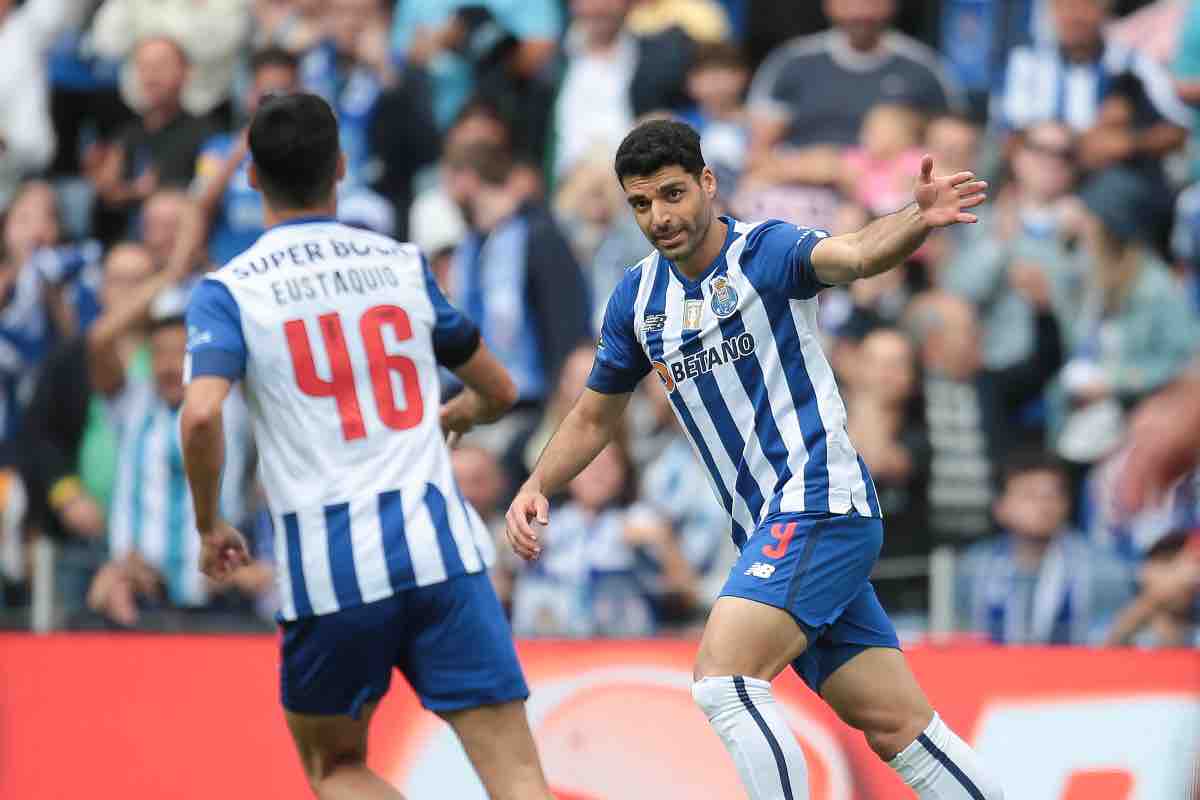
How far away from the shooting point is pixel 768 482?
483cm

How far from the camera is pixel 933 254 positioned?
9.24 metres

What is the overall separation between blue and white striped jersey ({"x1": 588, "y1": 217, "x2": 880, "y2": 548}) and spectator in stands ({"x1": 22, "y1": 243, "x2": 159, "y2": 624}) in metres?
4.96

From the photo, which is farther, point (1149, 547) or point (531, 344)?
point (531, 344)

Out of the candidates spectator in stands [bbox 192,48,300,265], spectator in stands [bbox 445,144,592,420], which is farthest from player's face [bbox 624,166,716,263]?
spectator in stands [bbox 192,48,300,265]

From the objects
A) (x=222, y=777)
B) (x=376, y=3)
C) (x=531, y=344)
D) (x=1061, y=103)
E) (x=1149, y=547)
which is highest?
(x=376, y=3)

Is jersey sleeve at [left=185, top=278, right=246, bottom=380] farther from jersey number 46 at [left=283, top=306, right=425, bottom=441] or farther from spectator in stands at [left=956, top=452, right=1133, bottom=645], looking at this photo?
spectator in stands at [left=956, top=452, right=1133, bottom=645]

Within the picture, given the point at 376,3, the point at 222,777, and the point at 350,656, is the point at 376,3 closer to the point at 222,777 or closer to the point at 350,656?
the point at 222,777

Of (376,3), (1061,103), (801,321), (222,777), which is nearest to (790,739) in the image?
(801,321)

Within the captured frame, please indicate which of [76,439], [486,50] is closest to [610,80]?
[486,50]

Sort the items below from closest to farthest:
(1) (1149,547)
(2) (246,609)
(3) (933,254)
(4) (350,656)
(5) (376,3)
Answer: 1. (4) (350,656)
2. (1) (1149,547)
3. (2) (246,609)
4. (3) (933,254)
5. (5) (376,3)

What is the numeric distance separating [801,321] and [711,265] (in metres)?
0.30

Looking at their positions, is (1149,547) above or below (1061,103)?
below

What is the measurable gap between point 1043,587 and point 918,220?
379cm

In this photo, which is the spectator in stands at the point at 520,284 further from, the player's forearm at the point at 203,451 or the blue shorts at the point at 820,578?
the player's forearm at the point at 203,451
